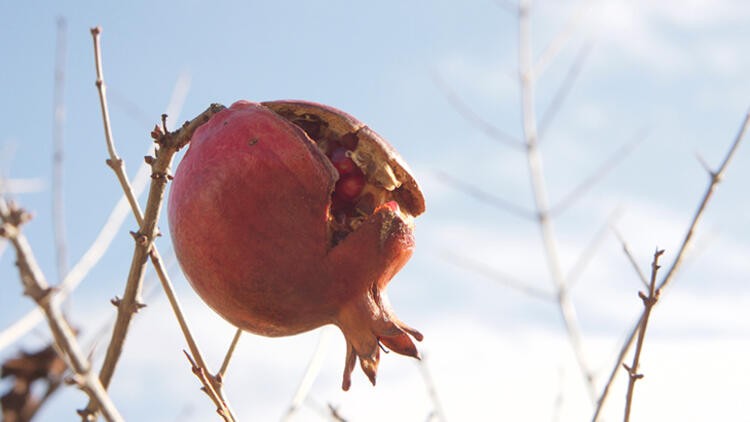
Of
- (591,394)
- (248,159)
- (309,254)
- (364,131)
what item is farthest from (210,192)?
(591,394)

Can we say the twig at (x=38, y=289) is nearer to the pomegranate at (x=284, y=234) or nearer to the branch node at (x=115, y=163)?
the pomegranate at (x=284, y=234)

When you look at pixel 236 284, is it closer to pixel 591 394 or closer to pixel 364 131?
pixel 364 131

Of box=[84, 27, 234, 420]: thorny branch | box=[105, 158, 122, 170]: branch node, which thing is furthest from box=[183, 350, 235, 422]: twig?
box=[105, 158, 122, 170]: branch node

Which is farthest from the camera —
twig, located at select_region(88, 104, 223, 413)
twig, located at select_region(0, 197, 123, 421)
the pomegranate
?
twig, located at select_region(88, 104, 223, 413)

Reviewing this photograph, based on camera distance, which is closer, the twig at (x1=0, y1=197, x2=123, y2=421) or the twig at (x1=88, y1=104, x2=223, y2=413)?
the twig at (x1=0, y1=197, x2=123, y2=421)

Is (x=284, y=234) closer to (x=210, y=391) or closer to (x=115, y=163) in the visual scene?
(x=210, y=391)

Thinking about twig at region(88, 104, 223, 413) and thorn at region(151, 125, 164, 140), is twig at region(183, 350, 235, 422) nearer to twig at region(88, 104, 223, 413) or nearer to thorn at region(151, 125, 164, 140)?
twig at region(88, 104, 223, 413)

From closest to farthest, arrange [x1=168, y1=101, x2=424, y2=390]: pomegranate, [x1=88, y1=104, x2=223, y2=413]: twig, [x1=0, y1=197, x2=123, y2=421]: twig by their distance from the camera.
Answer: [x1=0, y1=197, x2=123, y2=421]: twig
[x1=168, y1=101, x2=424, y2=390]: pomegranate
[x1=88, y1=104, x2=223, y2=413]: twig
